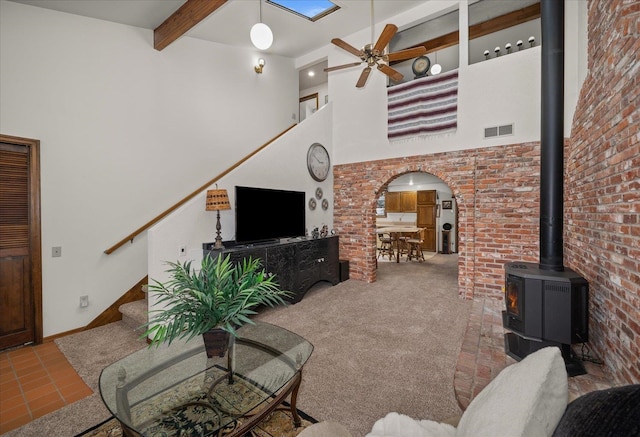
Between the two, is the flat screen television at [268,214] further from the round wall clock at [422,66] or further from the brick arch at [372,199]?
the round wall clock at [422,66]

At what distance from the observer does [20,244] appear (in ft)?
9.70

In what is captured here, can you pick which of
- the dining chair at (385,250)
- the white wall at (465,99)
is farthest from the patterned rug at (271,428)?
the dining chair at (385,250)

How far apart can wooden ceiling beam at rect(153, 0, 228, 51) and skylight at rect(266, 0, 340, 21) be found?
49.0 inches

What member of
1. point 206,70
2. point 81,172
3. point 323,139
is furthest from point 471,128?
point 81,172

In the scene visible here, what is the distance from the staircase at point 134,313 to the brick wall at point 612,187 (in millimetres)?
4088

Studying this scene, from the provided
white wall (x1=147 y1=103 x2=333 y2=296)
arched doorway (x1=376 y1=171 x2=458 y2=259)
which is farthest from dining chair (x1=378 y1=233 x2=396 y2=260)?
white wall (x1=147 y1=103 x2=333 y2=296)

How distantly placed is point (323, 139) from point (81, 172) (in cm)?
375

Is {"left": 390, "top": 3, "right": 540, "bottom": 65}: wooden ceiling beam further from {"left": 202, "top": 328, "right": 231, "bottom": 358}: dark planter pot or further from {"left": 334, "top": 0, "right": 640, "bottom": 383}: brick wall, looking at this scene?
{"left": 202, "top": 328, "right": 231, "bottom": 358}: dark planter pot

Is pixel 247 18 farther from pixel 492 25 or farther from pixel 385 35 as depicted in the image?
pixel 492 25

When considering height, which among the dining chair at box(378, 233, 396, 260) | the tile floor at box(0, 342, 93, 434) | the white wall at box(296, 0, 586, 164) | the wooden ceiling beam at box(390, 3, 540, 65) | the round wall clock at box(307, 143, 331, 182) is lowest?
the tile floor at box(0, 342, 93, 434)

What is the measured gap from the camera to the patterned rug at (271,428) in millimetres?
1749

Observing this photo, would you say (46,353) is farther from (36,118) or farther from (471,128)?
(471,128)

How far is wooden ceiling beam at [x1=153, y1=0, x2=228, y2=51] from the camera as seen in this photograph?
3360mm

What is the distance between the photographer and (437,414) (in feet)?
6.23
